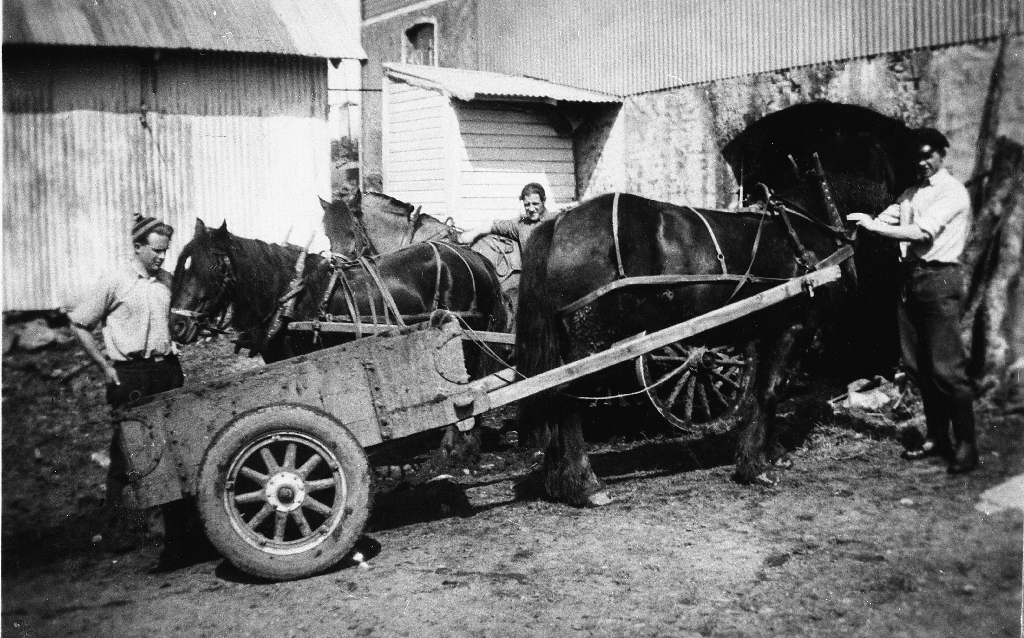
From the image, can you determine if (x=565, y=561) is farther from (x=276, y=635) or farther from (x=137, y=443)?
(x=137, y=443)

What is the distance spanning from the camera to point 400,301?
638cm

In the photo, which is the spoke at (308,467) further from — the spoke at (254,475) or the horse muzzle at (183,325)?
the horse muzzle at (183,325)

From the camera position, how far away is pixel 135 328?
4.60 m

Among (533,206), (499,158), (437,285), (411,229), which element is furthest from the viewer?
(499,158)

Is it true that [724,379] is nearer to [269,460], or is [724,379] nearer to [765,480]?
[765,480]

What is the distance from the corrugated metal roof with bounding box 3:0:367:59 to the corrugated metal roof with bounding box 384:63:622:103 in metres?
1.03

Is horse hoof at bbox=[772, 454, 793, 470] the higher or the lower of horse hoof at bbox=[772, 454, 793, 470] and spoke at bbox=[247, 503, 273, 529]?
the lower

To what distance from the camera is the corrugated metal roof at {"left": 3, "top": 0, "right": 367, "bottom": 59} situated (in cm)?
940

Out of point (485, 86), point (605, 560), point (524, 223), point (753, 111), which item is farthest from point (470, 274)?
point (485, 86)

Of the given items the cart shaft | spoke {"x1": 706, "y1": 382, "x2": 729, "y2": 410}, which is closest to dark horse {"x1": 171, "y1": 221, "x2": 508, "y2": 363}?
the cart shaft

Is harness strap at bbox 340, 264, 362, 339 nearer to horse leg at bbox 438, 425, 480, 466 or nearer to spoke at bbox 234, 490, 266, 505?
horse leg at bbox 438, 425, 480, 466

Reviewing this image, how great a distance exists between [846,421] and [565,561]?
3869mm

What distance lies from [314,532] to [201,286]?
203 cm

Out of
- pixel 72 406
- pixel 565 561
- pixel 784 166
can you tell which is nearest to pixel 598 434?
pixel 565 561
